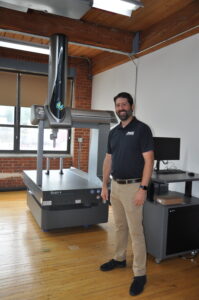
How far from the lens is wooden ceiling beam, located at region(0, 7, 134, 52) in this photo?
332 centimetres

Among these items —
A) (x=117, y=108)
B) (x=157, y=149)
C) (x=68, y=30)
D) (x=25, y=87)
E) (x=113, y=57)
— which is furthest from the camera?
(x=25, y=87)

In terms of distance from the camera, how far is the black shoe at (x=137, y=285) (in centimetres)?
212

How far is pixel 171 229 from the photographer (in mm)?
2650

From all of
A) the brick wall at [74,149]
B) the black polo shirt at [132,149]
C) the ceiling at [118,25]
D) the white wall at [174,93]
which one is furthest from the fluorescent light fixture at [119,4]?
the brick wall at [74,149]

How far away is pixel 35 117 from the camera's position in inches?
126

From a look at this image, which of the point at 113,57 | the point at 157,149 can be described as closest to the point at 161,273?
the point at 157,149

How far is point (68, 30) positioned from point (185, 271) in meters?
3.26

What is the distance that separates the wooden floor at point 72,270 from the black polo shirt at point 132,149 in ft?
3.11

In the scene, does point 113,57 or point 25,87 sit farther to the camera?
point 25,87

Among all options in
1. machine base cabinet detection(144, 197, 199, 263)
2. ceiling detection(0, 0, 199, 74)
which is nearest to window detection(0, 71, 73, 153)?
ceiling detection(0, 0, 199, 74)

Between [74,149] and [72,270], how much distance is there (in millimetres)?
3685

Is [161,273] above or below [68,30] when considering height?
below

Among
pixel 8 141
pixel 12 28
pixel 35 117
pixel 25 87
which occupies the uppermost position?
pixel 12 28

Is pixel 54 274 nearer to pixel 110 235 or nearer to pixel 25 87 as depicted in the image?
pixel 110 235
